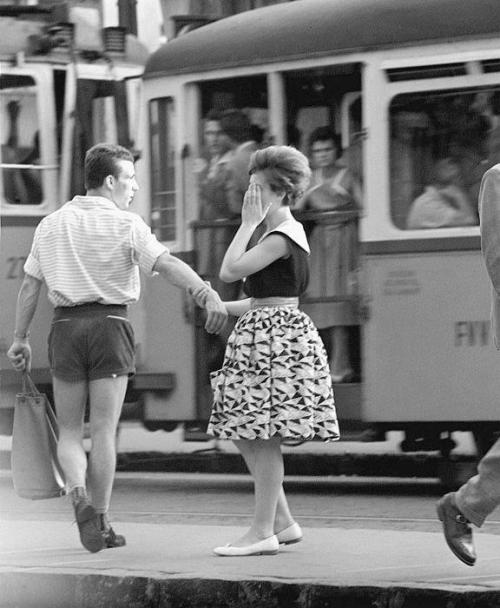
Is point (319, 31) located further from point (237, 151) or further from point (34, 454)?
point (34, 454)

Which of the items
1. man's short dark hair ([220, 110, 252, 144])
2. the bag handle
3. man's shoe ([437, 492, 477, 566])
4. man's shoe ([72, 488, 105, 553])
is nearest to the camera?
man's shoe ([437, 492, 477, 566])

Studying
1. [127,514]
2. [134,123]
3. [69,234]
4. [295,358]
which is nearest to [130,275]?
[69,234]

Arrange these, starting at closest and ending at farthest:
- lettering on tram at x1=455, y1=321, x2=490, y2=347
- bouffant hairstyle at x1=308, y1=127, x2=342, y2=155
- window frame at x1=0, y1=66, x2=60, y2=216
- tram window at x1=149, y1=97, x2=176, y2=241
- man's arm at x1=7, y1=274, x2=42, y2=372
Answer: man's arm at x1=7, y1=274, x2=42, y2=372 → lettering on tram at x1=455, y1=321, x2=490, y2=347 → bouffant hairstyle at x1=308, y1=127, x2=342, y2=155 → tram window at x1=149, y1=97, x2=176, y2=241 → window frame at x1=0, y1=66, x2=60, y2=216

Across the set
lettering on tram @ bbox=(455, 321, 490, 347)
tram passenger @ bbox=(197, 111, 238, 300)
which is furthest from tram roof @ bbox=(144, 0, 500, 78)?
lettering on tram @ bbox=(455, 321, 490, 347)

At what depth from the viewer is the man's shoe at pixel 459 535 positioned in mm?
6664

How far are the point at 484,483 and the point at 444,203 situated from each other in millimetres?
4441

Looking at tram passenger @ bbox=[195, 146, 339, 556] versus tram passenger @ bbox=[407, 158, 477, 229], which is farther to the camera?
tram passenger @ bbox=[407, 158, 477, 229]

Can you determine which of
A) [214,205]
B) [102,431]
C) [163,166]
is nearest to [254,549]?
[102,431]

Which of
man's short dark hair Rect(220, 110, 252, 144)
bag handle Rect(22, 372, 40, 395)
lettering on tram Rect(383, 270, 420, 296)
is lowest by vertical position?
bag handle Rect(22, 372, 40, 395)

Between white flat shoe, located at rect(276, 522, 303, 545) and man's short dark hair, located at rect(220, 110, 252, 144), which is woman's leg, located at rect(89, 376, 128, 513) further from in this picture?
man's short dark hair, located at rect(220, 110, 252, 144)

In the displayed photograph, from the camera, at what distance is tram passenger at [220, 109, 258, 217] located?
1153cm

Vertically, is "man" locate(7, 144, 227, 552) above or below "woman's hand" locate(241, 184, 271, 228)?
below

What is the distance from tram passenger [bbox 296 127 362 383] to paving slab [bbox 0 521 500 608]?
3.29 metres

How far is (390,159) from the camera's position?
11.0 meters
